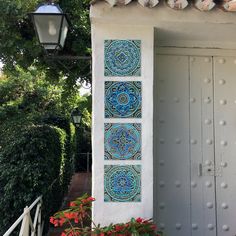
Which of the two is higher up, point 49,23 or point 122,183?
point 49,23

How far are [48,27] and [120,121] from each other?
1682mm

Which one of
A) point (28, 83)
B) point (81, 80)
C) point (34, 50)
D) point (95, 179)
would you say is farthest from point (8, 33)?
point (28, 83)

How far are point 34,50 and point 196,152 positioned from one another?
6.72m

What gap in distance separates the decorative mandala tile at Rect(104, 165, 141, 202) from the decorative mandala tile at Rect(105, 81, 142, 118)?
20.4 inches

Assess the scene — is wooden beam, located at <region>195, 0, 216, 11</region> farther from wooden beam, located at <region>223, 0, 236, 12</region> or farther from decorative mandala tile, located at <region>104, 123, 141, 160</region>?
decorative mandala tile, located at <region>104, 123, 141, 160</region>

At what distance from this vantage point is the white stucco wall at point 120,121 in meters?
3.72

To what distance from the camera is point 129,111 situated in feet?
12.4

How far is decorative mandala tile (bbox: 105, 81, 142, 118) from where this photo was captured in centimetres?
378

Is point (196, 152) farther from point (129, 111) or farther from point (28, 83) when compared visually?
point (28, 83)

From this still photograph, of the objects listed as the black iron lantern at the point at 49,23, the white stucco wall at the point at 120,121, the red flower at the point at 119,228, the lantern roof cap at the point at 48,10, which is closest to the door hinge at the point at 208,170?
the white stucco wall at the point at 120,121

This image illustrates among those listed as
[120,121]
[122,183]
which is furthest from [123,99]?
[122,183]

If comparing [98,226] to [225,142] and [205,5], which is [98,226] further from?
[205,5]

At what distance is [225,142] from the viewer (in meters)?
4.32

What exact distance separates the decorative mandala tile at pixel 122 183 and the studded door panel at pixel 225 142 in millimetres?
1073
